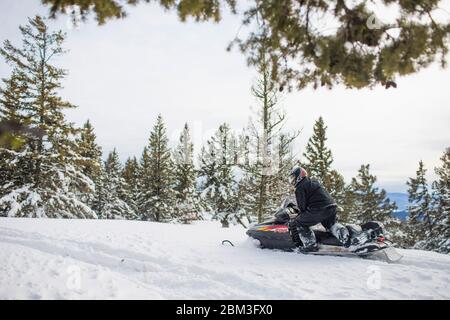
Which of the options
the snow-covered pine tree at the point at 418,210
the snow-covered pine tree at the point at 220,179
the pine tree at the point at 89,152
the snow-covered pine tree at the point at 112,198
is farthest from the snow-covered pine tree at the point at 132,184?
the snow-covered pine tree at the point at 418,210

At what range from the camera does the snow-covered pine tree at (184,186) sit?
1328 inches

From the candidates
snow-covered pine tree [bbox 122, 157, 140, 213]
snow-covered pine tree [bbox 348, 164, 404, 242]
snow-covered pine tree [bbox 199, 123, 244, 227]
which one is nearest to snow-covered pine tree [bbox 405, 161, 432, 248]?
snow-covered pine tree [bbox 348, 164, 404, 242]

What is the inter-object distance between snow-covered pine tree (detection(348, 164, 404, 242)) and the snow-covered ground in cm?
2626

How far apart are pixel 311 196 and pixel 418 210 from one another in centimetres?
3123

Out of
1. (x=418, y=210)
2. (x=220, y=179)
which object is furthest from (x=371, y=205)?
(x=220, y=179)

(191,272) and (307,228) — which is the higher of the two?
(307,228)

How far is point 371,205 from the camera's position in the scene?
3166 cm

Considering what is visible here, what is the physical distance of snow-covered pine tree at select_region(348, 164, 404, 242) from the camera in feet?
104

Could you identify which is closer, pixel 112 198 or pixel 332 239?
pixel 332 239

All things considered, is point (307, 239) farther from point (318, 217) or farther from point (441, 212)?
point (441, 212)

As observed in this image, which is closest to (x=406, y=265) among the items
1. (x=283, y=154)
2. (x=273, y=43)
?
(x=273, y=43)

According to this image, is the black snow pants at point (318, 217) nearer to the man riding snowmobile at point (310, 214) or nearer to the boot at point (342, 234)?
the man riding snowmobile at point (310, 214)

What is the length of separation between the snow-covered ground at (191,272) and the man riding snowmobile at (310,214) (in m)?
0.40
